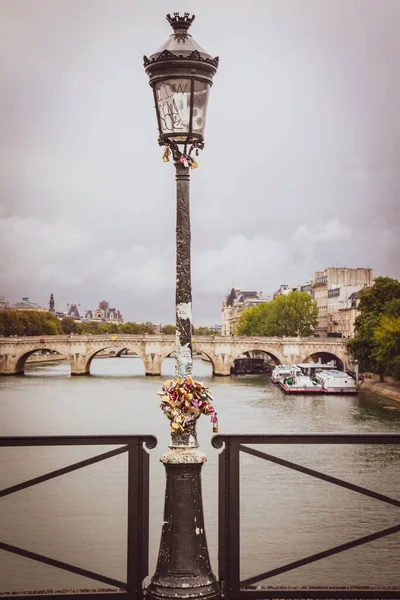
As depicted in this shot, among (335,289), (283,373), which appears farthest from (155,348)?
(335,289)

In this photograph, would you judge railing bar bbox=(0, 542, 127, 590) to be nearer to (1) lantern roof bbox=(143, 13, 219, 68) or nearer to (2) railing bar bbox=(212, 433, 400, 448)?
(2) railing bar bbox=(212, 433, 400, 448)

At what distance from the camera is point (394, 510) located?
51.9ft

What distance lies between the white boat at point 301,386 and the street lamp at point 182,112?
146 ft

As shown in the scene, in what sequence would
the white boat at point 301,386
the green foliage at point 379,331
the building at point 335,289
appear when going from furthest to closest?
1. the building at point 335,289
2. the white boat at point 301,386
3. the green foliage at point 379,331

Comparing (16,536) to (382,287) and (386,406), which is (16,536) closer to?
(386,406)

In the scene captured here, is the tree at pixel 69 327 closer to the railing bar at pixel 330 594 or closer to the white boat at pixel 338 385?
the white boat at pixel 338 385

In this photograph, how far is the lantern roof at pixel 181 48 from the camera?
5023 millimetres

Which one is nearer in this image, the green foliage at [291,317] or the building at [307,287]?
the green foliage at [291,317]

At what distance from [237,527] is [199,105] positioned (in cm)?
226

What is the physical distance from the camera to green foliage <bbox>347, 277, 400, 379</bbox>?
4200cm

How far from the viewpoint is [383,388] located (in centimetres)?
4703

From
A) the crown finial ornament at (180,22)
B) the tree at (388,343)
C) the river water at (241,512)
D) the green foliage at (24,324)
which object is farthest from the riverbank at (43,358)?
the crown finial ornament at (180,22)

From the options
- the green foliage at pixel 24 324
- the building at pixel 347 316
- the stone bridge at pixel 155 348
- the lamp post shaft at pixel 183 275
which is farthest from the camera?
the building at pixel 347 316

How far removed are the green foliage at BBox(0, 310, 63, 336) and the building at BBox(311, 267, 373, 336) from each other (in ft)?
92.7
